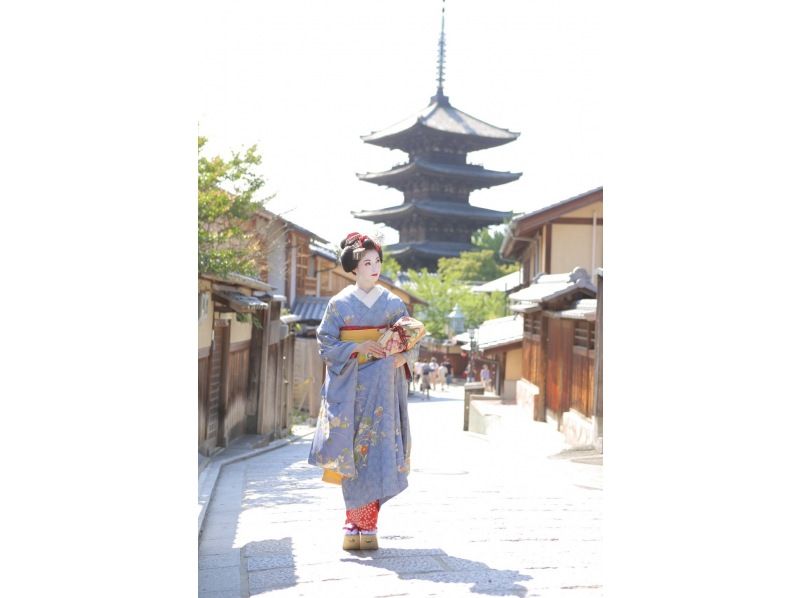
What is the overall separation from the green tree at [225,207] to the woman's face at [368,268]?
4827mm

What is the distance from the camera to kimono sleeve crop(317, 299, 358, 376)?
4.54 metres

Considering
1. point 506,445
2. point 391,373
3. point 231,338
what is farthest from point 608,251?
point 506,445

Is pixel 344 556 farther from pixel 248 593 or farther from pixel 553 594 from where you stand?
pixel 553 594

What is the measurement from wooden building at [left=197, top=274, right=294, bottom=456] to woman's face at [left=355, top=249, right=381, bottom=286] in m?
4.47

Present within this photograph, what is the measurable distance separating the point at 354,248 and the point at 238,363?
24.4ft

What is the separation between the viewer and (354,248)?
15.0 feet

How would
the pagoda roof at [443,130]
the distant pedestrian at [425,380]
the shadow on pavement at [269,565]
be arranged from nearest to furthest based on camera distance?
the shadow on pavement at [269,565] → the distant pedestrian at [425,380] → the pagoda roof at [443,130]

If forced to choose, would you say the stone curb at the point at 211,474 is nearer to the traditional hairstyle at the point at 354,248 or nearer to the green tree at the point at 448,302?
the traditional hairstyle at the point at 354,248

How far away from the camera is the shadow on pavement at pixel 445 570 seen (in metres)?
3.69

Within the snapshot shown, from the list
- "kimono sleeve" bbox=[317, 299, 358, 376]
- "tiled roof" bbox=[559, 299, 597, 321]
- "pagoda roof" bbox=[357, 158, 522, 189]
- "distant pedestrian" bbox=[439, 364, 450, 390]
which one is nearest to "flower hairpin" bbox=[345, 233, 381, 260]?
"kimono sleeve" bbox=[317, 299, 358, 376]

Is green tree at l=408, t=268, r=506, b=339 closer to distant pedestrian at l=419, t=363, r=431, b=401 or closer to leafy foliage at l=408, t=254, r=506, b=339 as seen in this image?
leafy foliage at l=408, t=254, r=506, b=339

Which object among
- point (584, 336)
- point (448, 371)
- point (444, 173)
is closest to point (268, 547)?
point (584, 336)

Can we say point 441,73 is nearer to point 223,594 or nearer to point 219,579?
point 219,579

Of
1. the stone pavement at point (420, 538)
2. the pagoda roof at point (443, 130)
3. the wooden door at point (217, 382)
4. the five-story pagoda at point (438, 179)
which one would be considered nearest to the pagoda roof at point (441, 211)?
the five-story pagoda at point (438, 179)
